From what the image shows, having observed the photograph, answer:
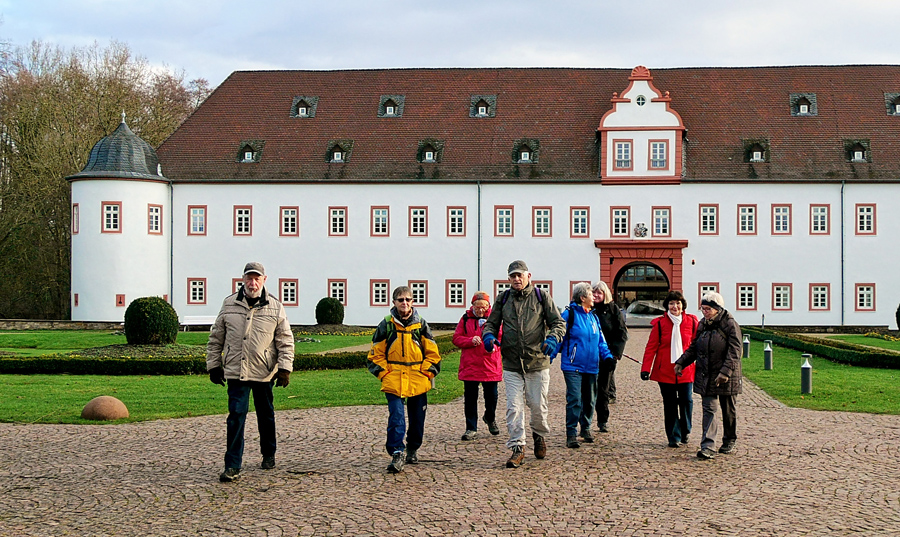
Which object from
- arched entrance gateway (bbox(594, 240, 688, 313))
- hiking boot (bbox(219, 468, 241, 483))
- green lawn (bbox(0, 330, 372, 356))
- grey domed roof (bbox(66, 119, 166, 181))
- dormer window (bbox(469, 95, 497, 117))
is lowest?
green lawn (bbox(0, 330, 372, 356))

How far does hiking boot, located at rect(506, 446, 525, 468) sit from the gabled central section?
32596mm

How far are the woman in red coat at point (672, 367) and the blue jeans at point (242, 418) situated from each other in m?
3.90

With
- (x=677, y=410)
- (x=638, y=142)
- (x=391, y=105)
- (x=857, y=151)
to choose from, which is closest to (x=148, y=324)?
(x=677, y=410)

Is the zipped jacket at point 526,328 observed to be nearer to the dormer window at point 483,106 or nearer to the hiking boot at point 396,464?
the hiking boot at point 396,464

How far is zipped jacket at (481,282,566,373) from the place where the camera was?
9.44m

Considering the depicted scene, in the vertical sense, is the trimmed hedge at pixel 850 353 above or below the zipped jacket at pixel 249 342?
below

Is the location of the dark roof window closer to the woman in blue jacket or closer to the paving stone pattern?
the paving stone pattern

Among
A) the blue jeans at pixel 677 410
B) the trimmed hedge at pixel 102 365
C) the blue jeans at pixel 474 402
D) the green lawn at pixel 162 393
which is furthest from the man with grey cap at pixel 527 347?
the trimmed hedge at pixel 102 365

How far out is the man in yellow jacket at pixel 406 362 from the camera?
9219 millimetres

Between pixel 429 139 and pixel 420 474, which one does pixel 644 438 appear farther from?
pixel 429 139

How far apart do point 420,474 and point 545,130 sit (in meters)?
35.0

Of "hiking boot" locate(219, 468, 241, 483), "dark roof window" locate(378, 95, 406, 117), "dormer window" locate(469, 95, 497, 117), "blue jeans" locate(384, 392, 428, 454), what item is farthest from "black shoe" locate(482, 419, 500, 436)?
"dark roof window" locate(378, 95, 406, 117)

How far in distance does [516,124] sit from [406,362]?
34.6m

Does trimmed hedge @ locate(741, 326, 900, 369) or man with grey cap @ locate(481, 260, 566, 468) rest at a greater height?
man with grey cap @ locate(481, 260, 566, 468)
